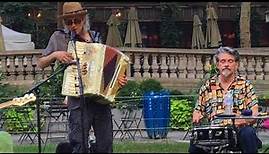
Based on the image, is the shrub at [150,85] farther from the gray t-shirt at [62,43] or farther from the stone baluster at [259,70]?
the gray t-shirt at [62,43]

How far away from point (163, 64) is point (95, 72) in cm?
1310

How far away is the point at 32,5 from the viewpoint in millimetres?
31188

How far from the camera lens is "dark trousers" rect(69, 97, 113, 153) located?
7.21 metres

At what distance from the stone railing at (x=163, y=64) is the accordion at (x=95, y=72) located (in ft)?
40.8

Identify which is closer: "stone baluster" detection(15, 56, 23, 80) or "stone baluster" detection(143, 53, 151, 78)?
"stone baluster" detection(143, 53, 151, 78)

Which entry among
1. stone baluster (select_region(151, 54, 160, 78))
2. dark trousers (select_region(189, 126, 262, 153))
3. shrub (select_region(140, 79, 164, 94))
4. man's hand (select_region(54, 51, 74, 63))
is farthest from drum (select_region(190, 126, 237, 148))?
stone baluster (select_region(151, 54, 160, 78))

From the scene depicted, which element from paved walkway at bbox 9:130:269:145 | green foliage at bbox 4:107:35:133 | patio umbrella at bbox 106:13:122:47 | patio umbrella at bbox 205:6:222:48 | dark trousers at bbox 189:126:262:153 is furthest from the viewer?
patio umbrella at bbox 205:6:222:48

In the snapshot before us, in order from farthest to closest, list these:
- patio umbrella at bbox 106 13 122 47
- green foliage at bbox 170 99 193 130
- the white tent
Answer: patio umbrella at bbox 106 13 122 47
the white tent
green foliage at bbox 170 99 193 130

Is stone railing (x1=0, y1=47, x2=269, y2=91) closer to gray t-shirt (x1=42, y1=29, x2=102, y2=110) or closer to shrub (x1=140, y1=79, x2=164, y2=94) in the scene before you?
shrub (x1=140, y1=79, x2=164, y2=94)

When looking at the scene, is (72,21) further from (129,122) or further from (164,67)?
(164,67)

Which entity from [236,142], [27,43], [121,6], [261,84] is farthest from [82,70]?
[121,6]

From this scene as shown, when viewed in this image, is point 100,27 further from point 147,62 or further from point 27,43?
point 147,62

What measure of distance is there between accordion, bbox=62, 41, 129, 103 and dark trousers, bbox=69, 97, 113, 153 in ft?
0.58

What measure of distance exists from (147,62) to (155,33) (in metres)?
12.2
